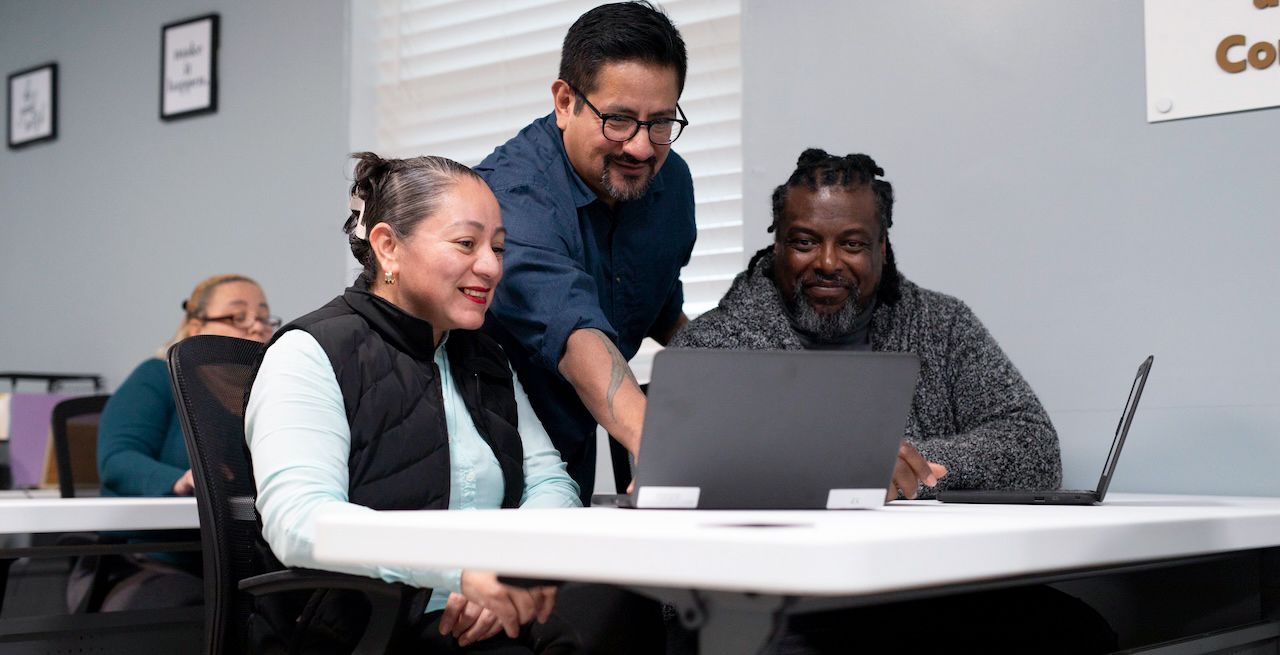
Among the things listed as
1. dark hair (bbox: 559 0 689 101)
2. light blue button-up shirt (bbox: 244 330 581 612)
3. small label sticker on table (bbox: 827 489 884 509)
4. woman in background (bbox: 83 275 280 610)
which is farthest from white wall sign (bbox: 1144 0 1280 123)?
woman in background (bbox: 83 275 280 610)

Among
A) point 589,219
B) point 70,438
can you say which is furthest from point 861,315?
point 70,438

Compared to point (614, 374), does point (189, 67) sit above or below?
above

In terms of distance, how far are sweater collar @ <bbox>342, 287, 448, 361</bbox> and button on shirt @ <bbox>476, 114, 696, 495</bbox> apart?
0.18m

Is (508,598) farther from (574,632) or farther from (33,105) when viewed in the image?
(33,105)

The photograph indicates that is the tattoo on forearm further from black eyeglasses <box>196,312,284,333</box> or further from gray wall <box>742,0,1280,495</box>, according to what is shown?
black eyeglasses <box>196,312,284,333</box>

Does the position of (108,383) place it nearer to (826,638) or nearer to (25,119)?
(25,119)

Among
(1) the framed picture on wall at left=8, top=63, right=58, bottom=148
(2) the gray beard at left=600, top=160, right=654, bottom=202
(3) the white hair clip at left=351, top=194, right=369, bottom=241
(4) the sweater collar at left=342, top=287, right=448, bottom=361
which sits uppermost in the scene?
(1) the framed picture on wall at left=8, top=63, right=58, bottom=148

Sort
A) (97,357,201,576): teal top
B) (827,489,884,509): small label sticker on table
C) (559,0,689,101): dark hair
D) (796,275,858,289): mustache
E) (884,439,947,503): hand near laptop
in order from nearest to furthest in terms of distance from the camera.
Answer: (827,489,884,509): small label sticker on table → (884,439,947,503): hand near laptop → (559,0,689,101): dark hair → (796,275,858,289): mustache → (97,357,201,576): teal top

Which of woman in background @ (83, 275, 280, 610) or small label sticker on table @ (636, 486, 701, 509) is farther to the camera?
woman in background @ (83, 275, 280, 610)

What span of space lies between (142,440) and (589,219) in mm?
1543

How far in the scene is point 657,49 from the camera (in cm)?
182

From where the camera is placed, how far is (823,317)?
6.79ft

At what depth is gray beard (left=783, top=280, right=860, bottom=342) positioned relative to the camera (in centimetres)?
207

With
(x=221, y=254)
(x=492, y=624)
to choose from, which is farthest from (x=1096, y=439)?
(x=221, y=254)
